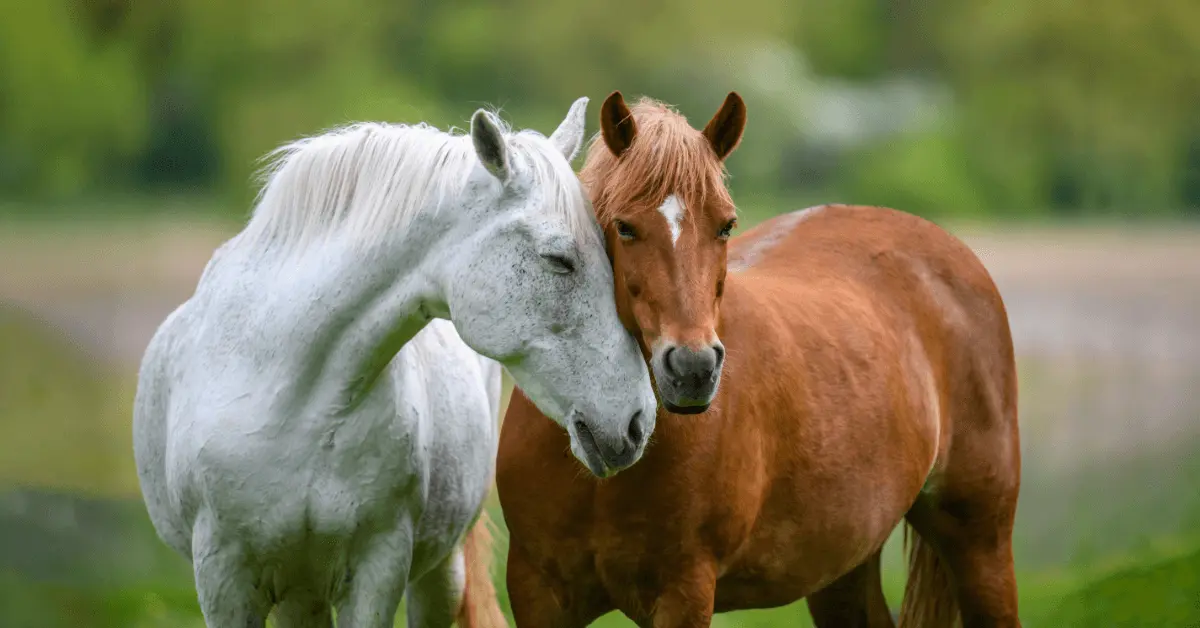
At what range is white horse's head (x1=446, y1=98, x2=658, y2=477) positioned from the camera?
232 centimetres

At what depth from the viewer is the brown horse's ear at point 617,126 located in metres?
2.49

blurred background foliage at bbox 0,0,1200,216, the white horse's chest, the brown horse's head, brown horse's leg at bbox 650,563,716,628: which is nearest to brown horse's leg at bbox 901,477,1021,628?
brown horse's leg at bbox 650,563,716,628

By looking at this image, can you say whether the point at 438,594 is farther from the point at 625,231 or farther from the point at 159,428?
the point at 625,231

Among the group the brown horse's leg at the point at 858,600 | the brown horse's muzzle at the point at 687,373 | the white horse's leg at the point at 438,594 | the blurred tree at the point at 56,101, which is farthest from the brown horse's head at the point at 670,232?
the blurred tree at the point at 56,101

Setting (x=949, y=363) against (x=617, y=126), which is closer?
(x=617, y=126)

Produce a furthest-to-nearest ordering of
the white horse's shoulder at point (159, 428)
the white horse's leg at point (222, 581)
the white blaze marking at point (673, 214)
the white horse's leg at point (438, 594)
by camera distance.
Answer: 1. the white horse's leg at point (438, 594)
2. the white horse's shoulder at point (159, 428)
3. the white horse's leg at point (222, 581)
4. the white blaze marking at point (673, 214)

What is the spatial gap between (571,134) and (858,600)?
2119 millimetres

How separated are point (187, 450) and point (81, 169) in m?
4.61

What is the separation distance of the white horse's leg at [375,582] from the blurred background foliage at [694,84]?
4.59m

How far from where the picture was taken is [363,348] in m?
2.50

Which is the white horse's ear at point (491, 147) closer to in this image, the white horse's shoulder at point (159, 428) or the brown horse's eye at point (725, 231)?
the brown horse's eye at point (725, 231)

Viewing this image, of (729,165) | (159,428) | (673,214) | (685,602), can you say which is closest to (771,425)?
(685,602)

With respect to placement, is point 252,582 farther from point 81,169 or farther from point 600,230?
point 81,169

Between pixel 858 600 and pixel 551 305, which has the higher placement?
pixel 551 305
